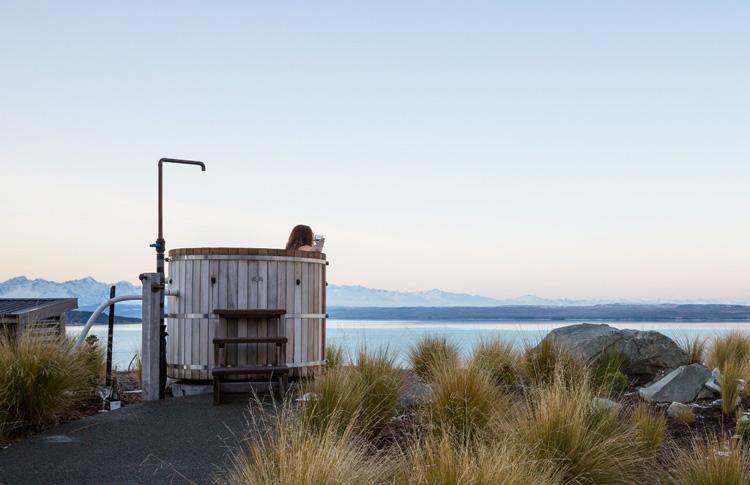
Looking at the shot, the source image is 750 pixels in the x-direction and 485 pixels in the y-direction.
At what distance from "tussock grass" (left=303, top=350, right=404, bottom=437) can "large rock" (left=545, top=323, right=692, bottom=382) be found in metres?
3.83

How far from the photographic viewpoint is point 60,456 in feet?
19.6

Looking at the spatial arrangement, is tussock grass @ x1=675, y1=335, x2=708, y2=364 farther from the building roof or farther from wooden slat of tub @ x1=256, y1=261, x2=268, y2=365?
the building roof

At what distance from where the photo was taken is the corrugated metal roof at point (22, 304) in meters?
10.2

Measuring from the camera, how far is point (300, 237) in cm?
1026

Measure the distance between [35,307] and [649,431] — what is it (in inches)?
342

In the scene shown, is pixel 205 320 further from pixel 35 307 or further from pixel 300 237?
pixel 35 307

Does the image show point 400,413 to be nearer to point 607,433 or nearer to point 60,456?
point 607,433

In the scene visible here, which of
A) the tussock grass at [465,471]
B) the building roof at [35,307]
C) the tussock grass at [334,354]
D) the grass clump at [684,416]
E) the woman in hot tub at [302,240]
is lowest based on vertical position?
the grass clump at [684,416]

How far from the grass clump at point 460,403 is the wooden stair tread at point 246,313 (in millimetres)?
2723

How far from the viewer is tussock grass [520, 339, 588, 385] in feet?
30.9

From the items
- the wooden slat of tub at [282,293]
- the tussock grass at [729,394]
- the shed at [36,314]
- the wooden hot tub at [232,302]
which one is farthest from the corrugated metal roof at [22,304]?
the tussock grass at [729,394]

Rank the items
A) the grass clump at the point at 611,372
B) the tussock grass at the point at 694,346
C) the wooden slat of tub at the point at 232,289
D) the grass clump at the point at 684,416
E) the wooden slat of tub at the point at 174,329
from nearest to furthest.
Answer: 1. the grass clump at the point at 684,416
2. the wooden slat of tub at the point at 232,289
3. the wooden slat of tub at the point at 174,329
4. the grass clump at the point at 611,372
5. the tussock grass at the point at 694,346

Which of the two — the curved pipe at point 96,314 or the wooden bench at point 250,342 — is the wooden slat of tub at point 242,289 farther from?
the curved pipe at point 96,314

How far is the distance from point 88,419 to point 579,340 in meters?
6.86
